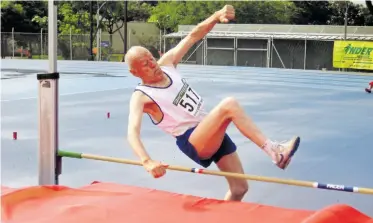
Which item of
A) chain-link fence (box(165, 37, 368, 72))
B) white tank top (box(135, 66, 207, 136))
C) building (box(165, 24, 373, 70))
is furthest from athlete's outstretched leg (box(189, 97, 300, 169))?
building (box(165, 24, 373, 70))

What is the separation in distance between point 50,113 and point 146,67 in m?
1.21

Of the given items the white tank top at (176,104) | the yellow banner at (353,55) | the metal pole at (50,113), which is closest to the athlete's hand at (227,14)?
the white tank top at (176,104)

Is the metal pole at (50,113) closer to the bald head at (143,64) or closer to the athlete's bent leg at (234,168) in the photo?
the bald head at (143,64)

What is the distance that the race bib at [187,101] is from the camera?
351cm

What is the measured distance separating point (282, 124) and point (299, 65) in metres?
17.7

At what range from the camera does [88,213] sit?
3.37m

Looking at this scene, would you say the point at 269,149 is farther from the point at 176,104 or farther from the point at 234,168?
the point at 176,104

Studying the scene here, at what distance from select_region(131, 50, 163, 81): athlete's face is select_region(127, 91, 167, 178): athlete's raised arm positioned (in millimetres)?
124

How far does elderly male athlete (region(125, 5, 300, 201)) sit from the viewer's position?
3.34 metres

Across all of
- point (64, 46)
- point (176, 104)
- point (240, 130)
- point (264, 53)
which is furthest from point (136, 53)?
point (64, 46)

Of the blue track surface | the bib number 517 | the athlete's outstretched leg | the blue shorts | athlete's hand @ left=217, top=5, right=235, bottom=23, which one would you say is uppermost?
athlete's hand @ left=217, top=5, right=235, bottom=23

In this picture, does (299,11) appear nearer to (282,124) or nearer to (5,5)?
(5,5)

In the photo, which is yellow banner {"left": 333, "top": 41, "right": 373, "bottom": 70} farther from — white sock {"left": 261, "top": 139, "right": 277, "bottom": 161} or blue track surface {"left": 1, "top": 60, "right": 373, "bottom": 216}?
white sock {"left": 261, "top": 139, "right": 277, "bottom": 161}

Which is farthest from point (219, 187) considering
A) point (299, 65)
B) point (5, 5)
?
point (5, 5)
